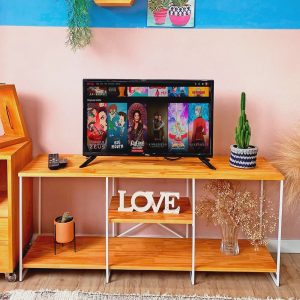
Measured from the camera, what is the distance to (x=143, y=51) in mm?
3277

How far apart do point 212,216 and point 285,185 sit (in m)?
0.61

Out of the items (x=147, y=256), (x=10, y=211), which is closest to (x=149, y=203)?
(x=147, y=256)

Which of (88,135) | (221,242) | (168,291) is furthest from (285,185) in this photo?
(88,135)

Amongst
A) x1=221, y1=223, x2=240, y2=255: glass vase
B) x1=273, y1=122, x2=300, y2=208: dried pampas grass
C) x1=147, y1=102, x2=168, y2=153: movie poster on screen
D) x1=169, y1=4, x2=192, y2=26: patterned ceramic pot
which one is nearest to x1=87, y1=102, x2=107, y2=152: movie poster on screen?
x1=147, y1=102, x2=168, y2=153: movie poster on screen

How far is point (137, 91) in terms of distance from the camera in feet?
9.95

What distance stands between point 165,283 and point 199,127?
0.93 meters

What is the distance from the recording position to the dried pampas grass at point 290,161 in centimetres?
309

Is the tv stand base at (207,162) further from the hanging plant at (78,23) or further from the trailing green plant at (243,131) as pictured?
the hanging plant at (78,23)

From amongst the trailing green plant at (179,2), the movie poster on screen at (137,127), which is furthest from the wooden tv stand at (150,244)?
the trailing green plant at (179,2)

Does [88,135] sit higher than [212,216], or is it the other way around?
[88,135]

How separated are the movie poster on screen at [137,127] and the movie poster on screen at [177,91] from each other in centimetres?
17

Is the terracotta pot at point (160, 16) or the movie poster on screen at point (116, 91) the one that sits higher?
the terracotta pot at point (160, 16)

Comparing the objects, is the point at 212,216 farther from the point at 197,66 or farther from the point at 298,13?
the point at 298,13

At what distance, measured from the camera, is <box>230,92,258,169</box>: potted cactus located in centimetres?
297
